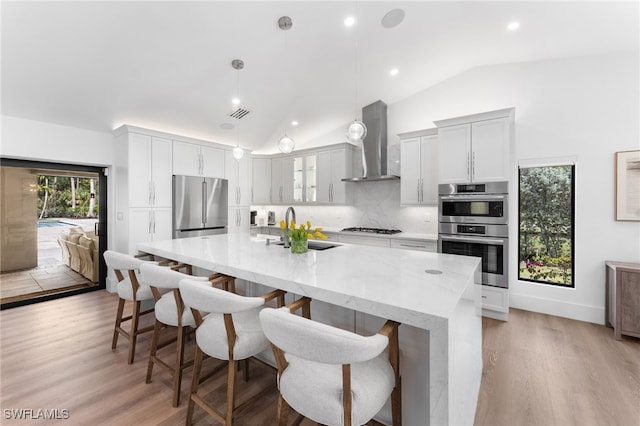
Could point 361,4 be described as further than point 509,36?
No

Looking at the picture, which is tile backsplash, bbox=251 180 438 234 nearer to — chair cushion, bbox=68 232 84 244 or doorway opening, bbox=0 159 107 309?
doorway opening, bbox=0 159 107 309

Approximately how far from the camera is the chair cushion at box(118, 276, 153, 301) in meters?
2.40

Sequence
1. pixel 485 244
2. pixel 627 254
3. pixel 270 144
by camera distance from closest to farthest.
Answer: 1. pixel 627 254
2. pixel 485 244
3. pixel 270 144

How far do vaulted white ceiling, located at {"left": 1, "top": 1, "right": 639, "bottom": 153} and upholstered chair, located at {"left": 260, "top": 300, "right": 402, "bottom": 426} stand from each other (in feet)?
10.2

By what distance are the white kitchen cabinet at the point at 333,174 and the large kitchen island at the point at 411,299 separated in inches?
109

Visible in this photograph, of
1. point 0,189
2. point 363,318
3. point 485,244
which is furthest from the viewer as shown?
point 0,189

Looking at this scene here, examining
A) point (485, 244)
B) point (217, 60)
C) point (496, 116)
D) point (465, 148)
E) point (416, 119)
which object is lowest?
point (485, 244)

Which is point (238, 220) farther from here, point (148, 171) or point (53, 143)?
point (53, 143)

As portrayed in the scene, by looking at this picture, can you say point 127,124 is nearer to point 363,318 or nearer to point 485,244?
point 363,318

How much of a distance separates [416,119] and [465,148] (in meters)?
1.27

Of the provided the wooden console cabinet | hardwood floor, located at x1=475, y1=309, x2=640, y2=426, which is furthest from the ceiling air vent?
the wooden console cabinet

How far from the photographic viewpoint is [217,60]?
11.3 ft

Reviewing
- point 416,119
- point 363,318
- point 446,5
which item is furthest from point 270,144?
point 363,318

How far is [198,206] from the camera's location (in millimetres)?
4863
